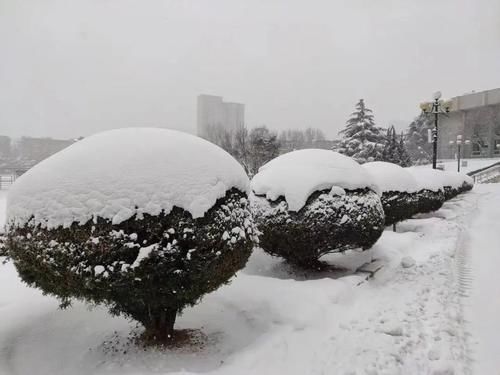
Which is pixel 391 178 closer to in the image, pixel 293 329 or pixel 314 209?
pixel 314 209

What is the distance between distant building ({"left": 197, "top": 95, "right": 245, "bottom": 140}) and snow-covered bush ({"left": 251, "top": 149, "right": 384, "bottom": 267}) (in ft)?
184

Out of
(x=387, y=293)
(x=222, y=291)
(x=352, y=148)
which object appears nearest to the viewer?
(x=222, y=291)

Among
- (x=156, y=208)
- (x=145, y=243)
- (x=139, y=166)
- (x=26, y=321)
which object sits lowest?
(x=26, y=321)

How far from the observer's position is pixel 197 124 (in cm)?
6488

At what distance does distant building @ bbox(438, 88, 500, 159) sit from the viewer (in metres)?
57.0

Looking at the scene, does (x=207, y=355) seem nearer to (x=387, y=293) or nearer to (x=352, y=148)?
(x=387, y=293)

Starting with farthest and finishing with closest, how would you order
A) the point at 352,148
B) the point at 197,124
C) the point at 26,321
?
the point at 197,124
the point at 352,148
the point at 26,321

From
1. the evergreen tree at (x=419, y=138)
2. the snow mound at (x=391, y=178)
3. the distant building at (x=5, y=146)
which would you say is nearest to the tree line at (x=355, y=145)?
the evergreen tree at (x=419, y=138)

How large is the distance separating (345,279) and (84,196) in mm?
3770

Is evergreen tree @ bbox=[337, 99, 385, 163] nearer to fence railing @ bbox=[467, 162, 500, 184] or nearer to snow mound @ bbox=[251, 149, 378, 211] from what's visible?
fence railing @ bbox=[467, 162, 500, 184]


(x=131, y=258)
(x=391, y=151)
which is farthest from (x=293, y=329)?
(x=391, y=151)

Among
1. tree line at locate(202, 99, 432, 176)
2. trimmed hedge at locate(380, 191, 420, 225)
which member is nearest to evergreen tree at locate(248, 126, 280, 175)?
tree line at locate(202, 99, 432, 176)

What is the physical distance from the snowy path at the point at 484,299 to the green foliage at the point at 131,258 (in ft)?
8.42

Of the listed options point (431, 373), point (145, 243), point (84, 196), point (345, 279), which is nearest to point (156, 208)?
point (145, 243)
